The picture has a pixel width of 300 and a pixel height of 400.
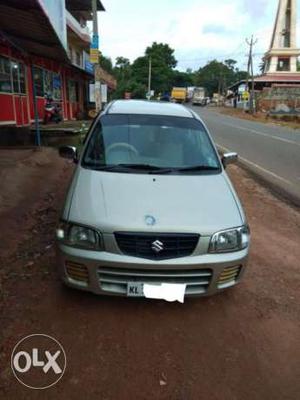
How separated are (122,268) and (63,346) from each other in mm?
731

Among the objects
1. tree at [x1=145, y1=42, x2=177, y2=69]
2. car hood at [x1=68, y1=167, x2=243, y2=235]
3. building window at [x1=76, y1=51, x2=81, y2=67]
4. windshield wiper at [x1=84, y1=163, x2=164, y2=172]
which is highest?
tree at [x1=145, y1=42, x2=177, y2=69]

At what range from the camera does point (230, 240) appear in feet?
10.7

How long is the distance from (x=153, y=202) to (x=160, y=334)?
1.08m

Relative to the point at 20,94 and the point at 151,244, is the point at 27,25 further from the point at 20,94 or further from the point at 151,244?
the point at 20,94

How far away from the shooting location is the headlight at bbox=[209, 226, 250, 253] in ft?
10.4

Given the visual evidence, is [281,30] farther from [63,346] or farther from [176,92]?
[63,346]

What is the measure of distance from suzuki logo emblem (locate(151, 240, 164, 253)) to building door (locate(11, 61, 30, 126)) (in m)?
12.3

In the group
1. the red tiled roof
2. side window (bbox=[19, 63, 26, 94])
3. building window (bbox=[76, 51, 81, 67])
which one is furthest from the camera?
the red tiled roof

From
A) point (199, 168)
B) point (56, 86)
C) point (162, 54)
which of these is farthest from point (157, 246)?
point (162, 54)

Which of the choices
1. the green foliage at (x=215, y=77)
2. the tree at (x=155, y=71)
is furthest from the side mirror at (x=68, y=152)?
the green foliage at (x=215, y=77)

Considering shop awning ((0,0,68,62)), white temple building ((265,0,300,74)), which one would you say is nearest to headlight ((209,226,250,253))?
shop awning ((0,0,68,62))

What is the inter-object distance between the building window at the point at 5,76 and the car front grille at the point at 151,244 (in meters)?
11.3

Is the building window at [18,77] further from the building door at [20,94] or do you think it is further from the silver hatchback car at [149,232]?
the silver hatchback car at [149,232]

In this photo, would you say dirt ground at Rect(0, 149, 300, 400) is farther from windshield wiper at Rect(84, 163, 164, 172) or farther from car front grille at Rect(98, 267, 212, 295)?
windshield wiper at Rect(84, 163, 164, 172)
